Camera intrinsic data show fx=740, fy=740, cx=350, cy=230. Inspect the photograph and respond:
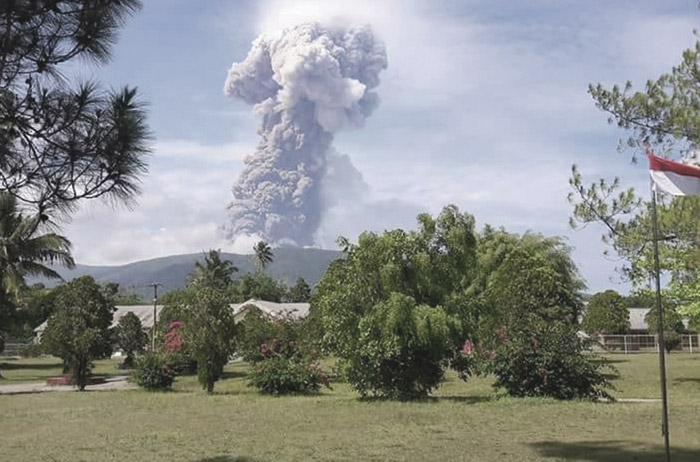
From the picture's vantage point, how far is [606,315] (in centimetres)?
6216

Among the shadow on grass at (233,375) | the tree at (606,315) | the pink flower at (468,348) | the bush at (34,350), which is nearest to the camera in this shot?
the pink flower at (468,348)

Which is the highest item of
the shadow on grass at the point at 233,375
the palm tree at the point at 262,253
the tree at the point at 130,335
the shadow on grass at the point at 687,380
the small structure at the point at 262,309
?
the palm tree at the point at 262,253

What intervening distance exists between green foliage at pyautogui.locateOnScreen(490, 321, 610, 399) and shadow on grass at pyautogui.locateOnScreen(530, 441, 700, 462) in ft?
22.6

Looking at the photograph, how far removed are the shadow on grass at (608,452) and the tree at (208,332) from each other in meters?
15.7

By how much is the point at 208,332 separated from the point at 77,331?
7.75m

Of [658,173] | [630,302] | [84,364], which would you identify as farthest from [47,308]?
[630,302]

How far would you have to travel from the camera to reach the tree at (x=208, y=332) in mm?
26234

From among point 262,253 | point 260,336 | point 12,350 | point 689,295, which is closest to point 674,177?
point 689,295

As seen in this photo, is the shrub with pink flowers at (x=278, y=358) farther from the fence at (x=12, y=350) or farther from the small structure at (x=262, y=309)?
the fence at (x=12, y=350)

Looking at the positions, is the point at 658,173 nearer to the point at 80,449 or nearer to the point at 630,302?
the point at 80,449

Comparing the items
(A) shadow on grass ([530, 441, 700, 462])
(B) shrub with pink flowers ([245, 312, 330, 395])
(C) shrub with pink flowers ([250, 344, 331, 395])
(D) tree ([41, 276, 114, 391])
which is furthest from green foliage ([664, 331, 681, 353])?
(A) shadow on grass ([530, 441, 700, 462])

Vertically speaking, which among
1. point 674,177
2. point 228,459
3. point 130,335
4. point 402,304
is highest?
point 674,177

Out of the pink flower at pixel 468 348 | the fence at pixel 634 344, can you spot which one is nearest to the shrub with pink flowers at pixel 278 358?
the pink flower at pixel 468 348

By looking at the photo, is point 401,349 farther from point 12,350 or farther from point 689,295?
point 12,350
